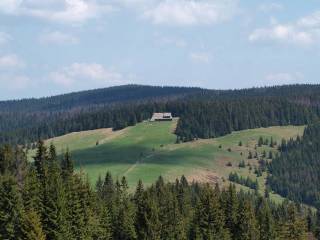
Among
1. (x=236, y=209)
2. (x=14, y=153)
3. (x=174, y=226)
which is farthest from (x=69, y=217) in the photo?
(x=236, y=209)

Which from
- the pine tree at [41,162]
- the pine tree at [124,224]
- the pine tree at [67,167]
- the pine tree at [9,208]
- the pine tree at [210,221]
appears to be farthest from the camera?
the pine tree at [124,224]

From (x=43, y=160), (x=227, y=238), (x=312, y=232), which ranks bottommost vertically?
(x=312, y=232)

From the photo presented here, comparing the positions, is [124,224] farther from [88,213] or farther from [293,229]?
[293,229]

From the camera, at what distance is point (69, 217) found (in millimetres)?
88562

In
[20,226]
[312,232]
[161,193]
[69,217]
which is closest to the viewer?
[20,226]

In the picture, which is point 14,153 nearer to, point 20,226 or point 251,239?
point 20,226

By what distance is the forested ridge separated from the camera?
81.0 metres

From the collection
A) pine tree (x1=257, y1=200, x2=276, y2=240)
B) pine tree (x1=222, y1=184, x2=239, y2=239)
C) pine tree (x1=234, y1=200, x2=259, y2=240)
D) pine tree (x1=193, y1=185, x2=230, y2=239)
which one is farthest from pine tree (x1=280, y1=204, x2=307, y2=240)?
pine tree (x1=193, y1=185, x2=230, y2=239)

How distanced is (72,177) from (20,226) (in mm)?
24041

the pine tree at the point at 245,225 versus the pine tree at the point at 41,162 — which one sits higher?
the pine tree at the point at 41,162

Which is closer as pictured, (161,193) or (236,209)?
(236,209)

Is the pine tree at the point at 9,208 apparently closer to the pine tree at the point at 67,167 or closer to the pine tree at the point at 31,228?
the pine tree at the point at 31,228

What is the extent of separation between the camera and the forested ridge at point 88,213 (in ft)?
266

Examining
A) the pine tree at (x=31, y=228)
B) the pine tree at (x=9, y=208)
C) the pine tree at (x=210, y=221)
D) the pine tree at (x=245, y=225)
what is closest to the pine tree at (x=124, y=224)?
the pine tree at (x=210, y=221)
